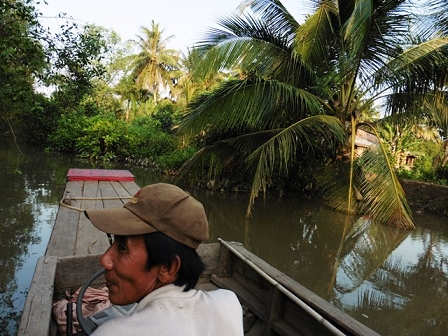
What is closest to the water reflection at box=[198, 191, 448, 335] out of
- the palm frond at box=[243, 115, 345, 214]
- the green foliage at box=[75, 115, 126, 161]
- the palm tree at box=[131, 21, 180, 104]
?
the palm frond at box=[243, 115, 345, 214]

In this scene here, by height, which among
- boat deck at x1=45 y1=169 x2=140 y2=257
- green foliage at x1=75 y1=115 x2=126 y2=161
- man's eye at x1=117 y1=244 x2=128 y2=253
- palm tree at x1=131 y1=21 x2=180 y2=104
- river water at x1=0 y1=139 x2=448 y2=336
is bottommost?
river water at x1=0 y1=139 x2=448 y2=336

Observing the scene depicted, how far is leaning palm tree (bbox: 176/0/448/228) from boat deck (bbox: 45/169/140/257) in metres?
2.01

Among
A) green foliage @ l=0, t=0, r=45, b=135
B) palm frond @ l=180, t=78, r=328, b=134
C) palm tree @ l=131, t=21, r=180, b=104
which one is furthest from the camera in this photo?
palm tree @ l=131, t=21, r=180, b=104

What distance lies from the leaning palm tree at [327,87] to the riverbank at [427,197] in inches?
171

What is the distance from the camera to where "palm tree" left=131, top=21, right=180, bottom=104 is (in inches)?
1031

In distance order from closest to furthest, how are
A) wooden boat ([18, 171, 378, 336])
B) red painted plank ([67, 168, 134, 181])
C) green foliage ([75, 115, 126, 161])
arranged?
wooden boat ([18, 171, 378, 336]) → red painted plank ([67, 168, 134, 181]) → green foliage ([75, 115, 126, 161])

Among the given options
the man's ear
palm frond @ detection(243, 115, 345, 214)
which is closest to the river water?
palm frond @ detection(243, 115, 345, 214)

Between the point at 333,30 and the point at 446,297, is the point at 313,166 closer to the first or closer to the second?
the point at 333,30

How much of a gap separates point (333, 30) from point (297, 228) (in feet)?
16.1

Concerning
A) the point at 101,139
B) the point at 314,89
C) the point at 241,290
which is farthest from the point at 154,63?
the point at 241,290

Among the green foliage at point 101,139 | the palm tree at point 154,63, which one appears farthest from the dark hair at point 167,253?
the palm tree at point 154,63

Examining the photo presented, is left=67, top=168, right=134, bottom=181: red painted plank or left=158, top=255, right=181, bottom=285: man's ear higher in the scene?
left=158, top=255, right=181, bottom=285: man's ear

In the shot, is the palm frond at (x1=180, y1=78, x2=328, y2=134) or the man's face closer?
the man's face

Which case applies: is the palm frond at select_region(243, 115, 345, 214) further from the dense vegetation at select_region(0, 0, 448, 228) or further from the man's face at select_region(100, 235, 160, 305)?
the man's face at select_region(100, 235, 160, 305)
